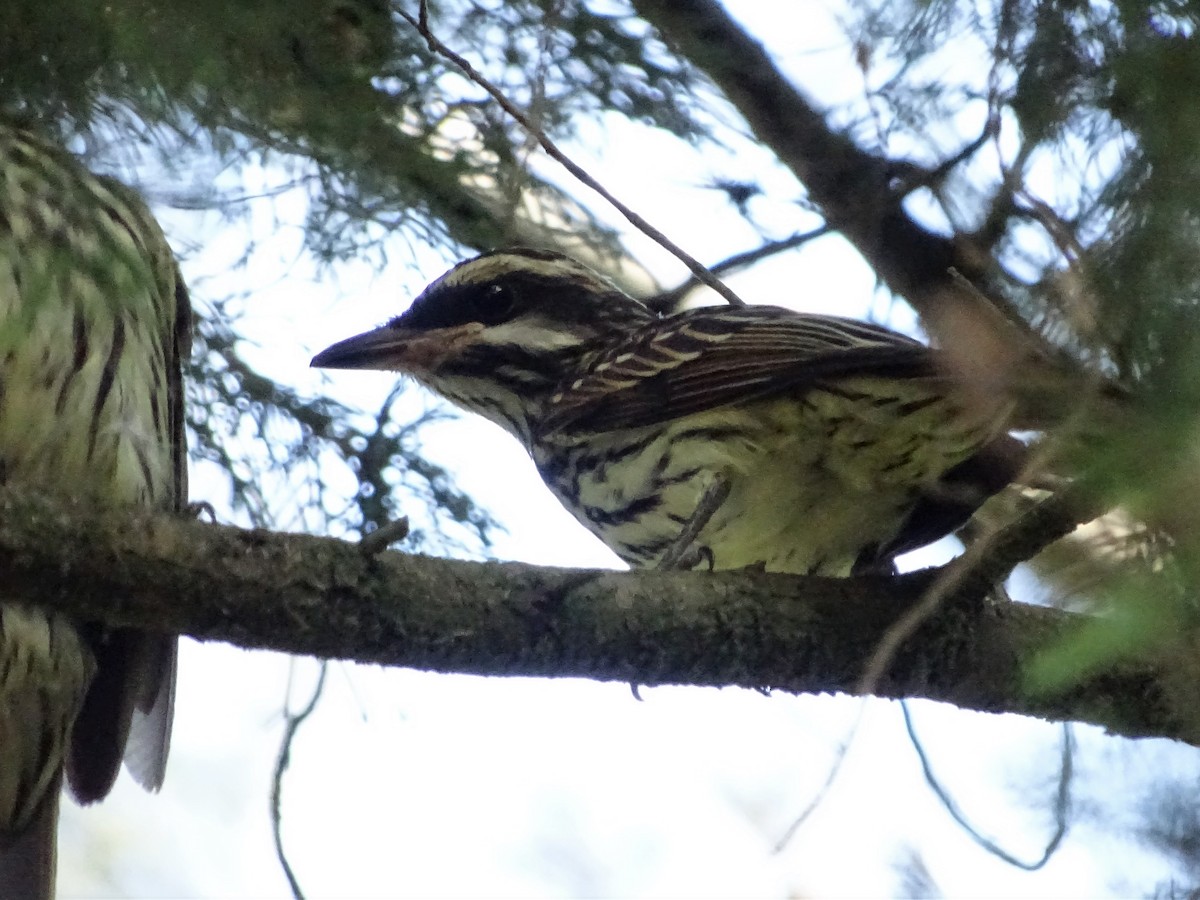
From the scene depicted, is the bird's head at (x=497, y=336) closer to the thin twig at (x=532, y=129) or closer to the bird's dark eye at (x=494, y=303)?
the bird's dark eye at (x=494, y=303)

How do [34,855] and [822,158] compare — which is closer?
[822,158]

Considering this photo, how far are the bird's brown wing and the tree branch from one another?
0.39m

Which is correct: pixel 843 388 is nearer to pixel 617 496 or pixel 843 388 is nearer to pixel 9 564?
pixel 617 496

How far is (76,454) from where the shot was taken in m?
2.98

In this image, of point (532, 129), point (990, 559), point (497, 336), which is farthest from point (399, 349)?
point (990, 559)

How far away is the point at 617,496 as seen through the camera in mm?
3254

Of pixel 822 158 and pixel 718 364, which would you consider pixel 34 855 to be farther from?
pixel 822 158

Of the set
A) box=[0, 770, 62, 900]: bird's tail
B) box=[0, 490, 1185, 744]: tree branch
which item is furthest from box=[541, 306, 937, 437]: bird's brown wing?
box=[0, 770, 62, 900]: bird's tail

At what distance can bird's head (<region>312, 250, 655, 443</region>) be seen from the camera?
3.60 metres

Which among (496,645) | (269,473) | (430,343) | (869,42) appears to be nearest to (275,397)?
(269,473)

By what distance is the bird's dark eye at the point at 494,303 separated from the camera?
12.0ft

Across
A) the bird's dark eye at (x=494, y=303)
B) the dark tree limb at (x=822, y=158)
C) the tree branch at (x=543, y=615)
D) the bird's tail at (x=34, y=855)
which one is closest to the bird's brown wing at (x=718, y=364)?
the dark tree limb at (x=822, y=158)

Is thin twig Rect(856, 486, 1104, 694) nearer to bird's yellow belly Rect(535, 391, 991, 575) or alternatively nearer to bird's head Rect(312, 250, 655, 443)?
bird's yellow belly Rect(535, 391, 991, 575)

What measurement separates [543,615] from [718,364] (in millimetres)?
714
